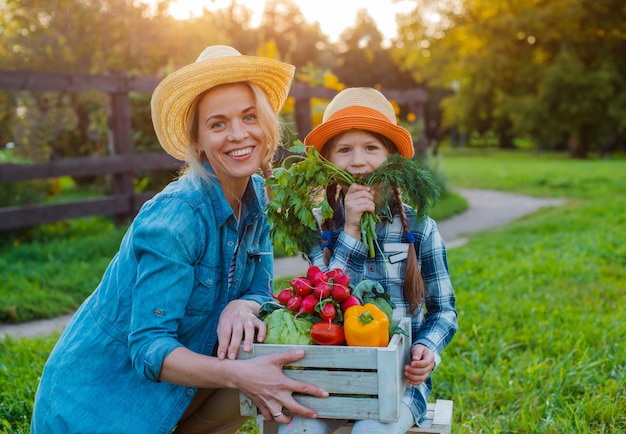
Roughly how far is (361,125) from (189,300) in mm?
1009

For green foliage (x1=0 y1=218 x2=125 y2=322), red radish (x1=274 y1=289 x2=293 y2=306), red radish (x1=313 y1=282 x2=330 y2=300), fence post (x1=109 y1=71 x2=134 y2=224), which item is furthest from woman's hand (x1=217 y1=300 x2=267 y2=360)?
fence post (x1=109 y1=71 x2=134 y2=224)

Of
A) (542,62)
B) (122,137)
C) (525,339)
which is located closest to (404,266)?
(525,339)

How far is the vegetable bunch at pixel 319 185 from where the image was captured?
2686 millimetres

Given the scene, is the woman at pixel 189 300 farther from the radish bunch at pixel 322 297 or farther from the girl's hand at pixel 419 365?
the girl's hand at pixel 419 365

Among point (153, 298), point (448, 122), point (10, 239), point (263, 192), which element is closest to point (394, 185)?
point (263, 192)

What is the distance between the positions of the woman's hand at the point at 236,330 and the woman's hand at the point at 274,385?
0.09 metres

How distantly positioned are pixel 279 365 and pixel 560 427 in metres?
1.83

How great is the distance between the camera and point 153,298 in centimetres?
230

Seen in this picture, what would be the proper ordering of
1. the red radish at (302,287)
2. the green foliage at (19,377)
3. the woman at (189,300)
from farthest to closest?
the green foliage at (19,377) < the red radish at (302,287) < the woman at (189,300)

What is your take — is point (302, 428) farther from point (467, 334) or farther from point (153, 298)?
point (467, 334)

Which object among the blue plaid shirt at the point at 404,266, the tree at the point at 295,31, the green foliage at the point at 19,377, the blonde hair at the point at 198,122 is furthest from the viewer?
the tree at the point at 295,31

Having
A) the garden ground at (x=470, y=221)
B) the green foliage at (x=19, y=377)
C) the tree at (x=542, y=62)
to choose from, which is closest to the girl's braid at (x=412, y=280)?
the green foliage at (x=19, y=377)

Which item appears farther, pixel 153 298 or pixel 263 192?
pixel 263 192

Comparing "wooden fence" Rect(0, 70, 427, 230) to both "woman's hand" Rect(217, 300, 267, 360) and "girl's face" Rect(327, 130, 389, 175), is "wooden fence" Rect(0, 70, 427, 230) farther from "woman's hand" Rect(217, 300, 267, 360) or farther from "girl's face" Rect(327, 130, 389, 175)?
"woman's hand" Rect(217, 300, 267, 360)
